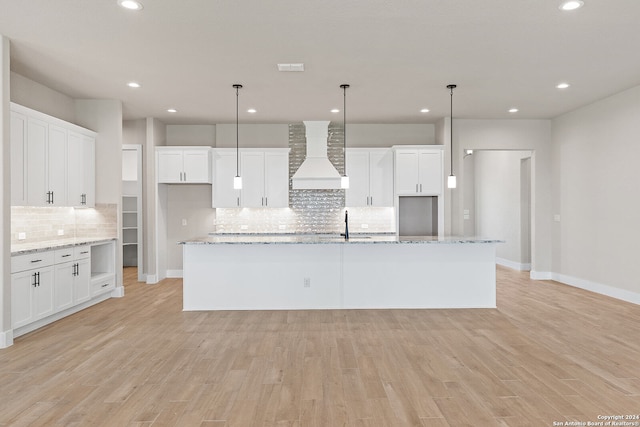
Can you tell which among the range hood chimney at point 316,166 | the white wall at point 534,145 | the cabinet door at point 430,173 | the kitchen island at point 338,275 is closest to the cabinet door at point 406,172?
the cabinet door at point 430,173

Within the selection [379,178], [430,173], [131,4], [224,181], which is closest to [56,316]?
[224,181]

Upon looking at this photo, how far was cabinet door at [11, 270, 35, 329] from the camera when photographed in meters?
4.12

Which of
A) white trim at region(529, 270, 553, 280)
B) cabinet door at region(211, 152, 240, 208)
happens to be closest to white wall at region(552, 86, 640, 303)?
white trim at region(529, 270, 553, 280)

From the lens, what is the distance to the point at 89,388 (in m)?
2.99

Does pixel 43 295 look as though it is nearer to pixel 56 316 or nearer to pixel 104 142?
pixel 56 316

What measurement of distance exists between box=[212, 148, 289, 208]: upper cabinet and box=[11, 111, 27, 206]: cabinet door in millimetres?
3264

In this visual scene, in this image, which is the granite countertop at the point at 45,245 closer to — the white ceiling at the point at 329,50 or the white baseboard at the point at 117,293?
the white baseboard at the point at 117,293

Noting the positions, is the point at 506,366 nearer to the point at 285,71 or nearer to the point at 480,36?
the point at 480,36

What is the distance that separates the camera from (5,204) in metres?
3.99

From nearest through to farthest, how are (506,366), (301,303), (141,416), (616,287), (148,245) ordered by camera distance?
1. (141,416)
2. (506,366)
3. (301,303)
4. (616,287)
5. (148,245)

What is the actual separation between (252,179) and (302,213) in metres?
1.16

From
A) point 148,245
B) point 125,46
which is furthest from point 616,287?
point 148,245

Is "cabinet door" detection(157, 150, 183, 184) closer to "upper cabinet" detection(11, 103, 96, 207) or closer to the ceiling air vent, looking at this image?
"upper cabinet" detection(11, 103, 96, 207)

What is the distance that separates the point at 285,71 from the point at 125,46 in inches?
68.3
